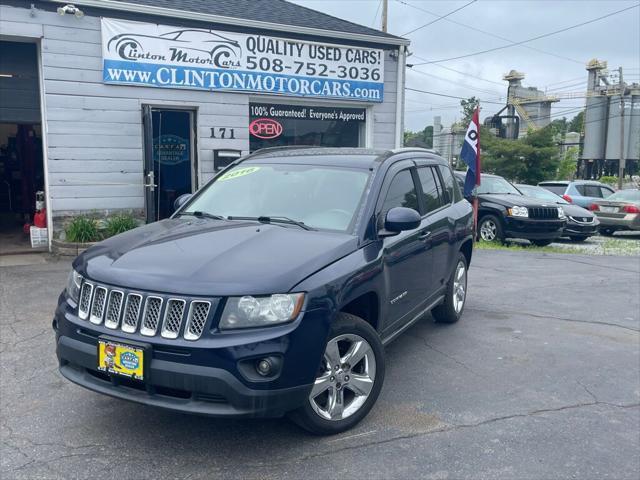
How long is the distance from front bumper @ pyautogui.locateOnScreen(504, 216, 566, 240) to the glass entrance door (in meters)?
6.93

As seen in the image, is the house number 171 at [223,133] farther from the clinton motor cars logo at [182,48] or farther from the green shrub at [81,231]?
the green shrub at [81,231]

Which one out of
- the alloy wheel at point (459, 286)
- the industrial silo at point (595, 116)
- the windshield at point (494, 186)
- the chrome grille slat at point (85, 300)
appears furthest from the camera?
the industrial silo at point (595, 116)

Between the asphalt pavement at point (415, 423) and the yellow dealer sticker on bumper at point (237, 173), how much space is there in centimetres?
204

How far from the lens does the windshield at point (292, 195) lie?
440cm

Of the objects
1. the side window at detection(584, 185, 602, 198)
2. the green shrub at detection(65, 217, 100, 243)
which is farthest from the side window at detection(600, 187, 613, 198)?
the green shrub at detection(65, 217, 100, 243)

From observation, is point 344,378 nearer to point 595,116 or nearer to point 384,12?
point 384,12

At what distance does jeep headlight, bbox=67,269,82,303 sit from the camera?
379 centimetres

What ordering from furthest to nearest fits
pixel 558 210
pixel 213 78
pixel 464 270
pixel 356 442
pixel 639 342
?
1. pixel 558 210
2. pixel 213 78
3. pixel 464 270
4. pixel 639 342
5. pixel 356 442

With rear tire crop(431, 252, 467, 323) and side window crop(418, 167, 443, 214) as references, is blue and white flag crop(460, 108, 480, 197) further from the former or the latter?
side window crop(418, 167, 443, 214)

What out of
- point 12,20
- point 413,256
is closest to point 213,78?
point 12,20

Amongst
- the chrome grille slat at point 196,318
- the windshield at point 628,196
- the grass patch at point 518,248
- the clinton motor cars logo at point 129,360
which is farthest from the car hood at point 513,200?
the clinton motor cars logo at point 129,360

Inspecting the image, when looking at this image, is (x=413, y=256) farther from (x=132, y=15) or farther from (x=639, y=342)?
(x=132, y=15)

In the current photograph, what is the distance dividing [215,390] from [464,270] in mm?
4211

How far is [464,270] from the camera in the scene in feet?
22.2
